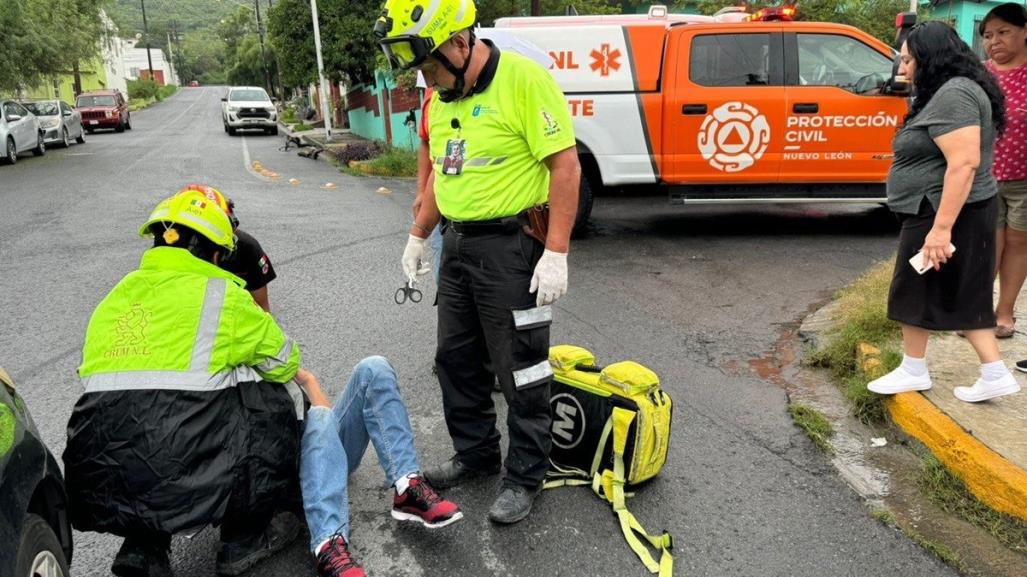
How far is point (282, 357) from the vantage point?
2500 mm

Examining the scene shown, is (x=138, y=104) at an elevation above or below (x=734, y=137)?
above

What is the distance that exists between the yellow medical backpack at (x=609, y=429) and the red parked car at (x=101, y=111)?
31748 millimetres

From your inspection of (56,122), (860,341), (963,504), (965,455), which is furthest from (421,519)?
(56,122)

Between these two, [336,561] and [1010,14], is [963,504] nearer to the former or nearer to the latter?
[336,561]

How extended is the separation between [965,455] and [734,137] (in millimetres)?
4956

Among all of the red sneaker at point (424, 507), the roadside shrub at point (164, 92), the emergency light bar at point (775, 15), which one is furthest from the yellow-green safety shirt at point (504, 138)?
the roadside shrub at point (164, 92)

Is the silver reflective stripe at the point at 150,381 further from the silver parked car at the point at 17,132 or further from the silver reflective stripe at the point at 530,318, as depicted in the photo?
the silver parked car at the point at 17,132

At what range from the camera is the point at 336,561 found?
255 centimetres

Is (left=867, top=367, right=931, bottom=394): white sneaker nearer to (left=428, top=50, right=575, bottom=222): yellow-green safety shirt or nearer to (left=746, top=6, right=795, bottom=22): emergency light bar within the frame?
(left=428, top=50, right=575, bottom=222): yellow-green safety shirt

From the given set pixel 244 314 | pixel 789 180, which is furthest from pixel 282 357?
pixel 789 180

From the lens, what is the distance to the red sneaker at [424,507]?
2.88 m

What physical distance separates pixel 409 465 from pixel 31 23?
2097 cm

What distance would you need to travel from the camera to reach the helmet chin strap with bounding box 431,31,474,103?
273 cm

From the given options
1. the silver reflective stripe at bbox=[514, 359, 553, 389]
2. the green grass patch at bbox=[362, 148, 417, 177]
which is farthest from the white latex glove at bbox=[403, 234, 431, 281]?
the green grass patch at bbox=[362, 148, 417, 177]
